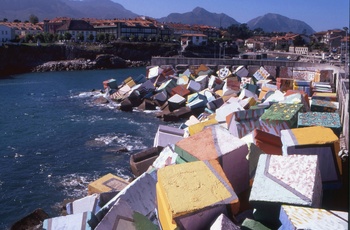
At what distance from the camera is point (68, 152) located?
15.3 m

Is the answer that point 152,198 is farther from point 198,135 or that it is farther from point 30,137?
point 30,137

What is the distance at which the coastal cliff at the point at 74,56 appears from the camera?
60250 millimetres

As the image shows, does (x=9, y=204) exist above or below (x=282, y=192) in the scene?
below

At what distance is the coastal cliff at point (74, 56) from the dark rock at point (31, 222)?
165ft

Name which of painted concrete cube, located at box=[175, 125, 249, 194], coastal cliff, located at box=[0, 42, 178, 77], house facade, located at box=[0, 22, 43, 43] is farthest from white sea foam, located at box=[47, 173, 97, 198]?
house facade, located at box=[0, 22, 43, 43]

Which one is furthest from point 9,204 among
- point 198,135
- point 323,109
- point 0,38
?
point 0,38

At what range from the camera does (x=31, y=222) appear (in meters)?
8.86

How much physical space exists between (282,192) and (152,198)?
2.66 meters

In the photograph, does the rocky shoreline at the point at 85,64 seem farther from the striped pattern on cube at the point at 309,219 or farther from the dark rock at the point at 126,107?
the striped pattern on cube at the point at 309,219

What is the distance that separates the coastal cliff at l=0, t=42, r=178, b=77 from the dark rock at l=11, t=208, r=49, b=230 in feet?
165

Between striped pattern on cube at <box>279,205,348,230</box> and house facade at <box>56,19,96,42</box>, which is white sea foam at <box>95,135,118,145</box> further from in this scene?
house facade at <box>56,19,96,42</box>

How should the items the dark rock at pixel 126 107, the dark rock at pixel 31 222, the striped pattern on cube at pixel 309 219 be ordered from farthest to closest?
the dark rock at pixel 126 107, the dark rock at pixel 31 222, the striped pattern on cube at pixel 309 219

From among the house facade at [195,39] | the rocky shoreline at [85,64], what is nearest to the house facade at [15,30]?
the rocky shoreline at [85,64]

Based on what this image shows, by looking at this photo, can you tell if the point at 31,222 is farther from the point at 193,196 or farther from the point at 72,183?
the point at 193,196
